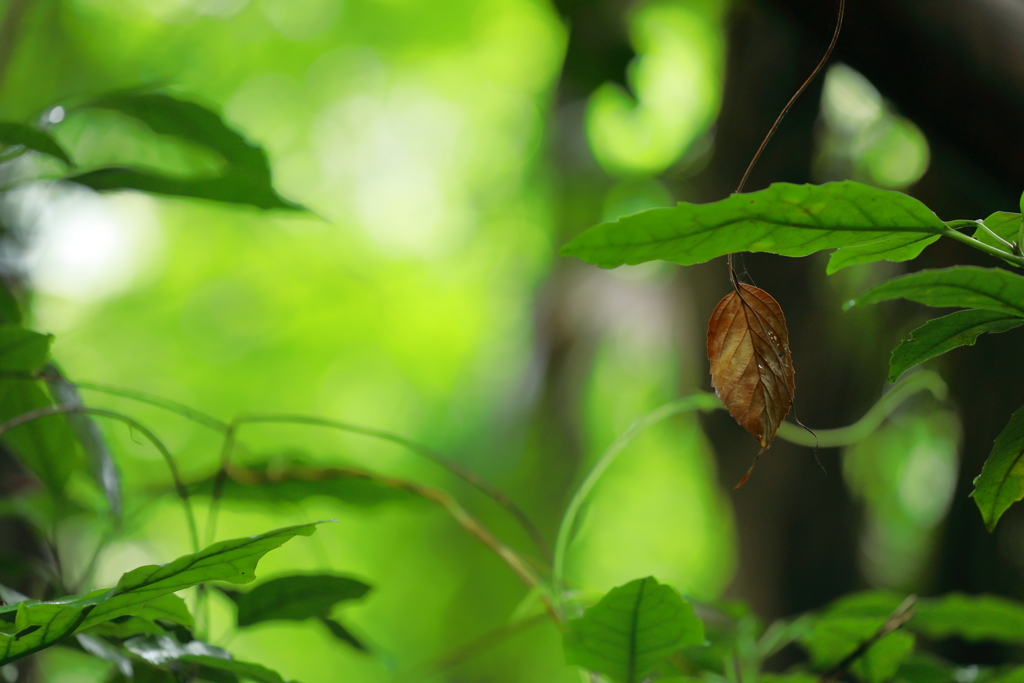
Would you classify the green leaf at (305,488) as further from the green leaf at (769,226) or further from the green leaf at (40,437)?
the green leaf at (769,226)

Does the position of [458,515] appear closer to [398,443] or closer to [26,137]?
[398,443]

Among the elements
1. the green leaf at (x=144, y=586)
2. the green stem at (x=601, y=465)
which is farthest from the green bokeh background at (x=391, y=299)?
the green leaf at (x=144, y=586)

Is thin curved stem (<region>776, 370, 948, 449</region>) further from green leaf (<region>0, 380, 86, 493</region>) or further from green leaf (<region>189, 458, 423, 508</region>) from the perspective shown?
green leaf (<region>0, 380, 86, 493</region>)

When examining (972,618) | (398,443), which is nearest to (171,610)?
(398,443)

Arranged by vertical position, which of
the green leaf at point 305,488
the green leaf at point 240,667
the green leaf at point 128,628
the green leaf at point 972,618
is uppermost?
the green leaf at point 305,488

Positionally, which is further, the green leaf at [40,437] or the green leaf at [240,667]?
the green leaf at [40,437]

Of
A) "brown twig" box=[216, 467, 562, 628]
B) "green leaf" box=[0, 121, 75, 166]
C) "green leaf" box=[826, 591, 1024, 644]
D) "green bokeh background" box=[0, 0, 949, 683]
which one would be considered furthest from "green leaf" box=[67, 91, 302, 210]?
"green bokeh background" box=[0, 0, 949, 683]
